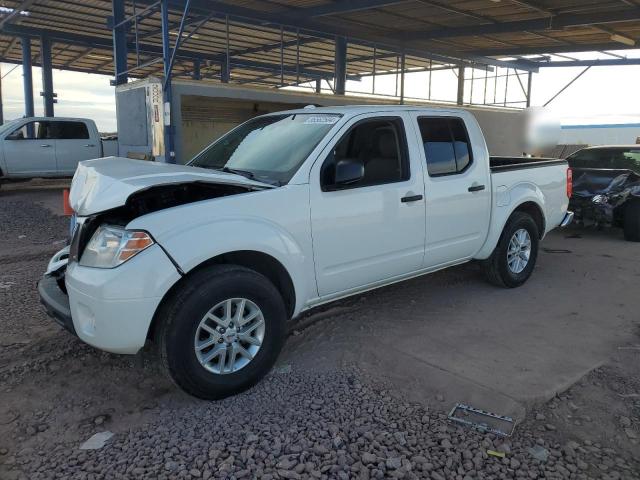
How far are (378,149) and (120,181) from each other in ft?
6.86

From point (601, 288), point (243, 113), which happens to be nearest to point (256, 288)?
point (601, 288)

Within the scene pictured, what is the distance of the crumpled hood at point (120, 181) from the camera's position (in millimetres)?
3178

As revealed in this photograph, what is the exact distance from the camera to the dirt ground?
2752mm

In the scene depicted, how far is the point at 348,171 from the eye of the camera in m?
3.80

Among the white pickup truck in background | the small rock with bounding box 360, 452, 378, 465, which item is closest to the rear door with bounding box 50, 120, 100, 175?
the white pickup truck in background

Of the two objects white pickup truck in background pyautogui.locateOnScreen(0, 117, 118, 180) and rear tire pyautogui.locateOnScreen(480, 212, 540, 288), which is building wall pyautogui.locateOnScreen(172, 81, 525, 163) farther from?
rear tire pyautogui.locateOnScreen(480, 212, 540, 288)

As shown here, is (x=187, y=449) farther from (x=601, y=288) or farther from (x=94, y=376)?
(x=601, y=288)

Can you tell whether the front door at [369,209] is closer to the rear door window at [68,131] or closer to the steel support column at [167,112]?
the steel support column at [167,112]

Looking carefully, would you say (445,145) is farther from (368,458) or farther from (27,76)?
(27,76)

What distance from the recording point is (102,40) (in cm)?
1812

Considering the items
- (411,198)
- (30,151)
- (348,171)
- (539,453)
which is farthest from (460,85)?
(539,453)

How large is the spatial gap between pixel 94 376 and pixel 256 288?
1359mm

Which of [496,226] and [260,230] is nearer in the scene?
[260,230]

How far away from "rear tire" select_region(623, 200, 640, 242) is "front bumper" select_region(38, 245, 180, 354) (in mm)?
7737
